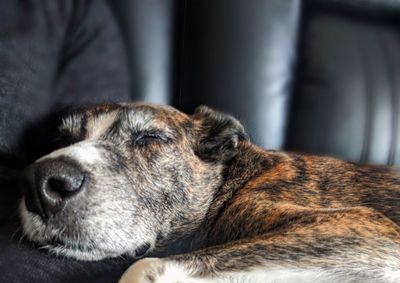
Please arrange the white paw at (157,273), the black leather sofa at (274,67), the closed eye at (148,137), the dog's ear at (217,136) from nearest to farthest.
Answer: the white paw at (157,273), the closed eye at (148,137), the dog's ear at (217,136), the black leather sofa at (274,67)

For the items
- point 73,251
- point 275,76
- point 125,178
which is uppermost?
point 275,76

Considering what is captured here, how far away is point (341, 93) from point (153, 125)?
2.25 feet

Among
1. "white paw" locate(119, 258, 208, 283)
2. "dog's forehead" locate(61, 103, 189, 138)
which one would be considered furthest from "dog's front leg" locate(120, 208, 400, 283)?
"dog's forehead" locate(61, 103, 189, 138)

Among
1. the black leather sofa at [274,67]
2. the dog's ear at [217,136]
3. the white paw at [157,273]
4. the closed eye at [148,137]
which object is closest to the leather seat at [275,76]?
the black leather sofa at [274,67]

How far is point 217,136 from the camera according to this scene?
1683mm

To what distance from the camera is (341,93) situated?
1.93 meters

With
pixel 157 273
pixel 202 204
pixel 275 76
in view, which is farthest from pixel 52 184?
pixel 275 76

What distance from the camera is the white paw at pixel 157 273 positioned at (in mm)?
1138

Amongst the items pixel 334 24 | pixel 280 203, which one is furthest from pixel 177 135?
pixel 334 24

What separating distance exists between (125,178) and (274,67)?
0.72 meters

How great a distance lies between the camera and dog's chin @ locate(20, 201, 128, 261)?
50.3 inches

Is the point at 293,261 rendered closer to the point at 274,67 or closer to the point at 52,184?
the point at 52,184

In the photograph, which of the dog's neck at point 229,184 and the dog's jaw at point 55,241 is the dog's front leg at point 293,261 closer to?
the dog's jaw at point 55,241

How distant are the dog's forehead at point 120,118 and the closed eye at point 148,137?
0.6 inches
